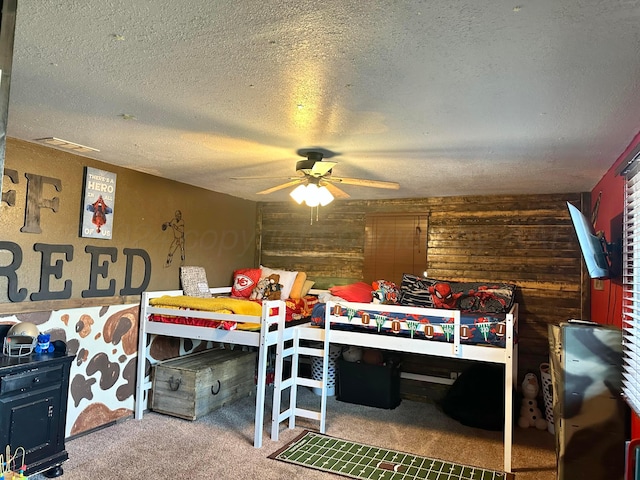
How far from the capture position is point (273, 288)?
4648 millimetres

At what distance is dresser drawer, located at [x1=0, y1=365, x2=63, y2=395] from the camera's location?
2496 mm

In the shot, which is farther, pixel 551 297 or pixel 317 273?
pixel 317 273

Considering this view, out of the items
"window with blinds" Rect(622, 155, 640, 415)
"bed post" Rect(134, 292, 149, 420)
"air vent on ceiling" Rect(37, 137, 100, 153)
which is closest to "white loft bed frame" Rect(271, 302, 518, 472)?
"window with blinds" Rect(622, 155, 640, 415)

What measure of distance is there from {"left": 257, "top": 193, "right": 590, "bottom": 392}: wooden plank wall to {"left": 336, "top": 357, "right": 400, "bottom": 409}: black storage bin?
107 centimetres

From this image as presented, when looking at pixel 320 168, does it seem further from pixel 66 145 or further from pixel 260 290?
pixel 260 290

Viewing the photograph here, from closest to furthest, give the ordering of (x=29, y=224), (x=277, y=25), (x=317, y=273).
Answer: (x=277, y=25) < (x=29, y=224) < (x=317, y=273)

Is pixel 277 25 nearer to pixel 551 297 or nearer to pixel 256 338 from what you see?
pixel 256 338

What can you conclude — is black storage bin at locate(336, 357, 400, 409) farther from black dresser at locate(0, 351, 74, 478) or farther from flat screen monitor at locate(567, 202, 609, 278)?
black dresser at locate(0, 351, 74, 478)

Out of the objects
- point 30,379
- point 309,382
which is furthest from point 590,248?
point 30,379

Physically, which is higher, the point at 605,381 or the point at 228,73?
the point at 228,73

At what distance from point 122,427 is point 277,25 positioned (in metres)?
3.41

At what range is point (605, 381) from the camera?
2.16m

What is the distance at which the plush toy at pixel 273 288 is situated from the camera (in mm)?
4590

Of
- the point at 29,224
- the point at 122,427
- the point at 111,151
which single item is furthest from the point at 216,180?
the point at 122,427
